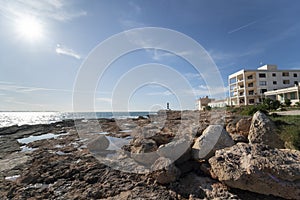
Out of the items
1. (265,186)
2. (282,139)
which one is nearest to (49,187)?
(265,186)

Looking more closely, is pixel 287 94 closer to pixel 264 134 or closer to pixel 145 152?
pixel 264 134

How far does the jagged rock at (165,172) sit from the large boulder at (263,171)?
1158 millimetres

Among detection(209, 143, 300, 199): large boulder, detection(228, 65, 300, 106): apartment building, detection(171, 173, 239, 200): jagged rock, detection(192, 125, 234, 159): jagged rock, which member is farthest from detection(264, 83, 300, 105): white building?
detection(171, 173, 239, 200): jagged rock

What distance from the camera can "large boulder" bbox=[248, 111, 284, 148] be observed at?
19.8 ft

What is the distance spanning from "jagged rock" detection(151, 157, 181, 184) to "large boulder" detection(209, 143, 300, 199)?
116 centimetres

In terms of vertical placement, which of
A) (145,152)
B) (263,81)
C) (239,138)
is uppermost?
(263,81)

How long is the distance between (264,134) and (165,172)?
4168 mm

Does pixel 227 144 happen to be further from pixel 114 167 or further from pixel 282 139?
pixel 114 167

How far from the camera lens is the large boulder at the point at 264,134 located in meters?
6.04

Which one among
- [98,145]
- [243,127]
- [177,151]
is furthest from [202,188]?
[98,145]

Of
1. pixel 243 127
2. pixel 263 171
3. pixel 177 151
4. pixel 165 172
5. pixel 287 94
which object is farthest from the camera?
pixel 287 94

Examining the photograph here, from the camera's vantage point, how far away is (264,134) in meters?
6.18

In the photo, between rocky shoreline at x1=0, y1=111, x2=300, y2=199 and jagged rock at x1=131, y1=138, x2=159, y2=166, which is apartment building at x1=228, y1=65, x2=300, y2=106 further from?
jagged rock at x1=131, y1=138, x2=159, y2=166

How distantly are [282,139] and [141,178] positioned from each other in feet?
17.4
